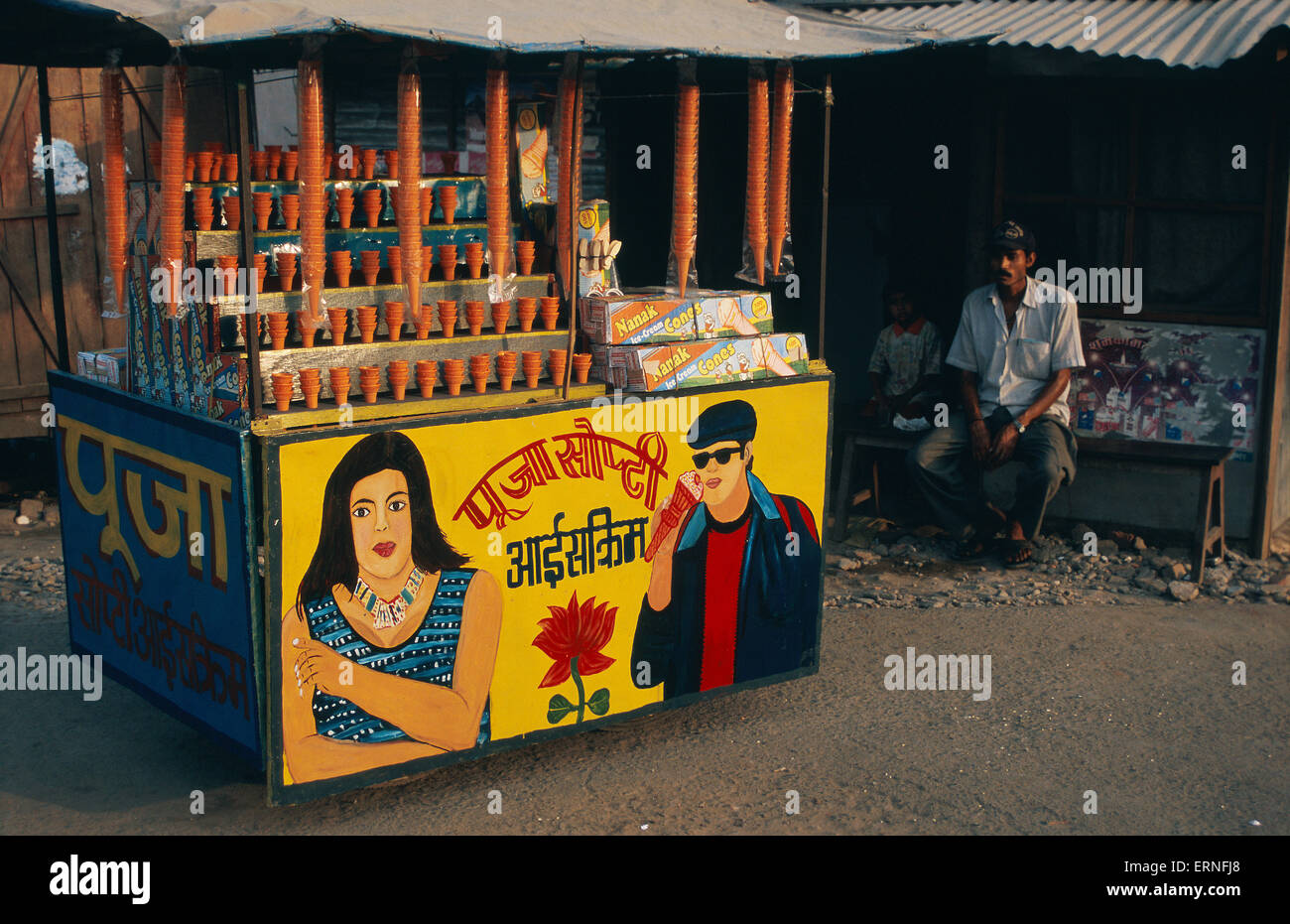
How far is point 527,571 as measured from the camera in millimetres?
4668

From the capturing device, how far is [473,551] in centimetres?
453

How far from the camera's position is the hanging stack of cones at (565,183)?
15.6ft

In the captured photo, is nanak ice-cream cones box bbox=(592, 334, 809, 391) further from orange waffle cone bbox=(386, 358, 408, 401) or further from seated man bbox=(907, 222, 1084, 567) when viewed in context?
seated man bbox=(907, 222, 1084, 567)

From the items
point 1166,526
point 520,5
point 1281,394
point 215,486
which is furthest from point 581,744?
point 1281,394

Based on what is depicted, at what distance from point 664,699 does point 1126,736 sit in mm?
1711

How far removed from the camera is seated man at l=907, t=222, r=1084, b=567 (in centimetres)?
714

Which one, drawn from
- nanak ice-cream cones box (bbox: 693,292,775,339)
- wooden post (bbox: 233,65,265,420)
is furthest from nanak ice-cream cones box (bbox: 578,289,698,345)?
wooden post (bbox: 233,65,265,420)

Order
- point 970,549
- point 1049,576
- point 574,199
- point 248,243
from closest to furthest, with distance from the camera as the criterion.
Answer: point 248,243
point 574,199
point 1049,576
point 970,549

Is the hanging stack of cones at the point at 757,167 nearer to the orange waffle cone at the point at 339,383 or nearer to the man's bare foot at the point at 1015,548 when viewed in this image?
the orange waffle cone at the point at 339,383

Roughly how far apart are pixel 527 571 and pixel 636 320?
1.01m

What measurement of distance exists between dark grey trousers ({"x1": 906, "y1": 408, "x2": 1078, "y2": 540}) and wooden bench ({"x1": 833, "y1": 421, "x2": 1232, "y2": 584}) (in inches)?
7.9

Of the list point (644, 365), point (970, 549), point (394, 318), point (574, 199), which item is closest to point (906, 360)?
point (970, 549)

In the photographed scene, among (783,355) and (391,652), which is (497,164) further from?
(391,652)

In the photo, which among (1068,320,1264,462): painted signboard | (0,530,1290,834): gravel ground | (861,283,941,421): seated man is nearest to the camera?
(0,530,1290,834): gravel ground
